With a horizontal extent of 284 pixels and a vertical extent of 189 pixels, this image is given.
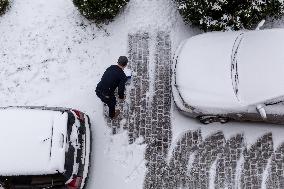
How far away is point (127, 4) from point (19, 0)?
8.52 ft

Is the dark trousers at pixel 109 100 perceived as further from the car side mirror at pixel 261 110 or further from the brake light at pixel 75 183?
the car side mirror at pixel 261 110

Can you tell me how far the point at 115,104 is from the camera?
974 cm

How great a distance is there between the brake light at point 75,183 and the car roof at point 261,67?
347cm

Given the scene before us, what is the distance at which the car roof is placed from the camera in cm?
892

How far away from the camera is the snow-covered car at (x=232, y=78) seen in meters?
8.98

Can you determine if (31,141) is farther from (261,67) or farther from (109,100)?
(261,67)

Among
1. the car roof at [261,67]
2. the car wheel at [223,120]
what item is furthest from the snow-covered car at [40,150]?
the car roof at [261,67]

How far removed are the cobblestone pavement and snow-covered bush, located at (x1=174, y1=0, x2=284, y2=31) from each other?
5.16 feet

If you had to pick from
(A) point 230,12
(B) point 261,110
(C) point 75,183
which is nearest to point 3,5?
(C) point 75,183

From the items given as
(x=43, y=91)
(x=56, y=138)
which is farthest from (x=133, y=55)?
(x=56, y=138)

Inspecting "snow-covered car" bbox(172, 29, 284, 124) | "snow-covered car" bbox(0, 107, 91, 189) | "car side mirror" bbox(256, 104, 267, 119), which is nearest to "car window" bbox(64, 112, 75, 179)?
"snow-covered car" bbox(0, 107, 91, 189)

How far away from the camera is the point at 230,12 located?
1014 centimetres

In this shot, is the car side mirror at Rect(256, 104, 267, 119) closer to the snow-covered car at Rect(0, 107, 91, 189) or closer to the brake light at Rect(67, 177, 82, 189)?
the snow-covered car at Rect(0, 107, 91, 189)

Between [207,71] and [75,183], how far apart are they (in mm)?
3382
